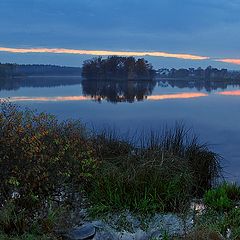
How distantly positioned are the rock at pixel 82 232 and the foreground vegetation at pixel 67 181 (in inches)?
5.9

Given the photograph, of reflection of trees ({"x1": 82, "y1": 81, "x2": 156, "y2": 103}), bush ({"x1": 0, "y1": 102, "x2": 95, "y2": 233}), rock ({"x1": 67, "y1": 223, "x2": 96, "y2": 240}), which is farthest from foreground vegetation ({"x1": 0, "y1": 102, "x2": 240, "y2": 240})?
reflection of trees ({"x1": 82, "y1": 81, "x2": 156, "y2": 103})

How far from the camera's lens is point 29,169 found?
558 cm

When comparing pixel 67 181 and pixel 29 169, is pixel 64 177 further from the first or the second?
pixel 29 169

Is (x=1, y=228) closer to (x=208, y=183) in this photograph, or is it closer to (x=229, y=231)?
(x=229, y=231)

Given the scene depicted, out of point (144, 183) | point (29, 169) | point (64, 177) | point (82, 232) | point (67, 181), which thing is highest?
point (29, 169)

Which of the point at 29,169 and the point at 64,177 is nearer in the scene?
the point at 29,169

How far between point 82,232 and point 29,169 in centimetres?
113

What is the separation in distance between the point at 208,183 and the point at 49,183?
5661mm

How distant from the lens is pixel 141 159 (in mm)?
8336

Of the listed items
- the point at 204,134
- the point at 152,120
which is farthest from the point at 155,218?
the point at 152,120

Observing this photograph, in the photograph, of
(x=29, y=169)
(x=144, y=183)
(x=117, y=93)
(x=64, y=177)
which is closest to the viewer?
(x=29, y=169)

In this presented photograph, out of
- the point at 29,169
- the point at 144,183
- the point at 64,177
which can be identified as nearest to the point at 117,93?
the point at 144,183

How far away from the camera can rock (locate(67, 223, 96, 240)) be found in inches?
225

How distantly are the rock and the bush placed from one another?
1.48ft
